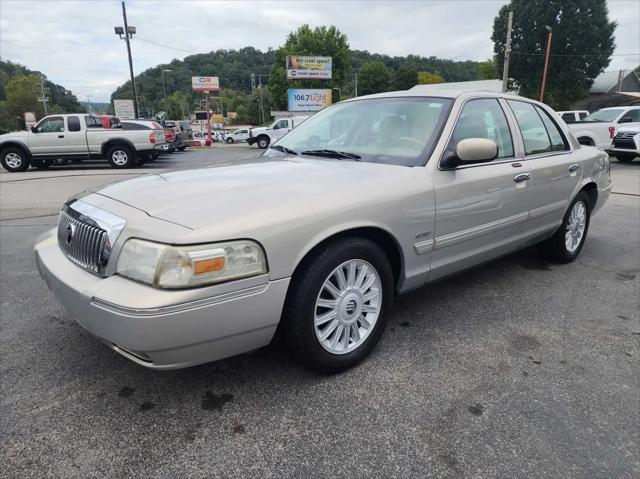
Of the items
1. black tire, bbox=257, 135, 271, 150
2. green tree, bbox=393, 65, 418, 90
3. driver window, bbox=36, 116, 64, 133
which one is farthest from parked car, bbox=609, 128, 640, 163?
green tree, bbox=393, 65, 418, 90

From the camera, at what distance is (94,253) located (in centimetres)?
207

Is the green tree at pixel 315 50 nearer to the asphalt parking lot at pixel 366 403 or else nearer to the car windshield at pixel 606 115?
the car windshield at pixel 606 115

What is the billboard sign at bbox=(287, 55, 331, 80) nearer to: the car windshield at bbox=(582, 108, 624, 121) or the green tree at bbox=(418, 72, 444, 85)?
the car windshield at bbox=(582, 108, 624, 121)

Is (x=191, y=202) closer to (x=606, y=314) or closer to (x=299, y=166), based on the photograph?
(x=299, y=166)

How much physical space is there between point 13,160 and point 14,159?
0.14 ft

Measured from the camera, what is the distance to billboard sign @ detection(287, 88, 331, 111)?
116 feet

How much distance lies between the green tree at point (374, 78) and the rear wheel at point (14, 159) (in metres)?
78.4

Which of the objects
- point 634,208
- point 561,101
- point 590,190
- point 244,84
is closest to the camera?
point 590,190

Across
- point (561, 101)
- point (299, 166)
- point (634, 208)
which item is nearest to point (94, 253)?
point (299, 166)

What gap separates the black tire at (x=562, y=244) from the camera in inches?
162

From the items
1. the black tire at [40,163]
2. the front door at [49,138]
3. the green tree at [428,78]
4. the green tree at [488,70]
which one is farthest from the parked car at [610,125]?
the green tree at [428,78]

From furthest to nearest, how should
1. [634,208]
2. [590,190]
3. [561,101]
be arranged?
[561,101], [634,208], [590,190]

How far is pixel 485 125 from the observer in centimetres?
322

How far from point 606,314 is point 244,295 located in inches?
109
